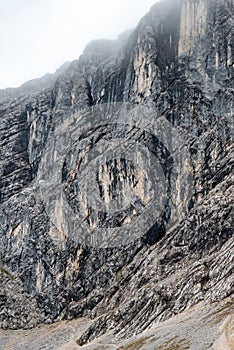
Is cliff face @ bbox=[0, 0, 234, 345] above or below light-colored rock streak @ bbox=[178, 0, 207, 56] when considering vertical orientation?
below

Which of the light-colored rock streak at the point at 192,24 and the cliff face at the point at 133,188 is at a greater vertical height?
the light-colored rock streak at the point at 192,24

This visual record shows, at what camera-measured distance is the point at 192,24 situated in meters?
144

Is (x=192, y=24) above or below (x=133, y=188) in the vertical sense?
above

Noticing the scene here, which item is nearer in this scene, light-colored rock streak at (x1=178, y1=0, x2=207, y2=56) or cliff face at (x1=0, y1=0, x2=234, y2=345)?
cliff face at (x1=0, y1=0, x2=234, y2=345)

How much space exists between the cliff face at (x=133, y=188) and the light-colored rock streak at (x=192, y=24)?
1.29 ft

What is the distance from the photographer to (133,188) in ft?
423

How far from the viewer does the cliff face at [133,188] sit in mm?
104750

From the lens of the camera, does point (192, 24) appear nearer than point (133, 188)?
No

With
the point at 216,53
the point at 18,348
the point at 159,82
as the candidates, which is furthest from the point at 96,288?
the point at 216,53

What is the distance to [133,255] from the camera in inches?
4759

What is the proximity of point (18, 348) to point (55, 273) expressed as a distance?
24.3 metres

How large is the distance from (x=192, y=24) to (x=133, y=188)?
58041 mm

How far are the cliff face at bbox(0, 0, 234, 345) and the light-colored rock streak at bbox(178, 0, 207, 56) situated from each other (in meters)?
0.39

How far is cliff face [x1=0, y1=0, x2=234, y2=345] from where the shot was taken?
105m
